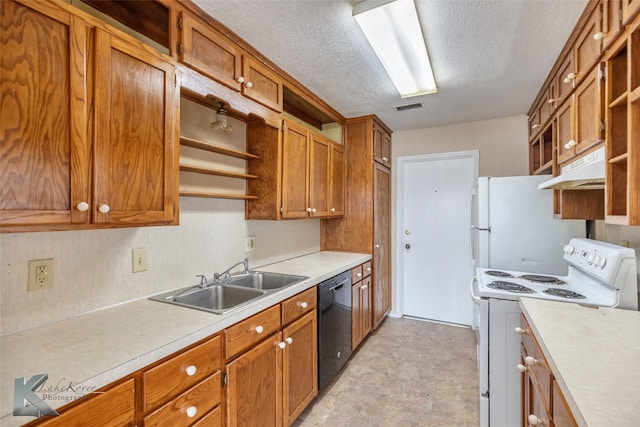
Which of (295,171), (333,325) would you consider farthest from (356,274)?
(295,171)

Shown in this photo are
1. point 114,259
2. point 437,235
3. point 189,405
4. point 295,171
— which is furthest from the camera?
point 437,235

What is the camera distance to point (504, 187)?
7.75ft

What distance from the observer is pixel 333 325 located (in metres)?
2.21

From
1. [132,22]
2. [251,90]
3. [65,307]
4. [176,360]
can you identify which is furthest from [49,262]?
[251,90]

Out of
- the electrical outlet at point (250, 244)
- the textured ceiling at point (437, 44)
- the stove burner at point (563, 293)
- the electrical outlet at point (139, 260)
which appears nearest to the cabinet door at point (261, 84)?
the textured ceiling at point (437, 44)

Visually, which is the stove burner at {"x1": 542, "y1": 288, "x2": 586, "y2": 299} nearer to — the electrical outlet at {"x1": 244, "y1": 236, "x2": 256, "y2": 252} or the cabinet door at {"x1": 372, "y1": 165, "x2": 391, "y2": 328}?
the cabinet door at {"x1": 372, "y1": 165, "x2": 391, "y2": 328}

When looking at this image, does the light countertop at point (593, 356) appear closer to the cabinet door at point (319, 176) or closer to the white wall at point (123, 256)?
the cabinet door at point (319, 176)

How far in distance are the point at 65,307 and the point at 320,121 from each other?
2.69 meters

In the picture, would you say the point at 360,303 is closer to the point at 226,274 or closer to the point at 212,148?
the point at 226,274

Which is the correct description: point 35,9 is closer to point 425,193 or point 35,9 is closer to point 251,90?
point 251,90

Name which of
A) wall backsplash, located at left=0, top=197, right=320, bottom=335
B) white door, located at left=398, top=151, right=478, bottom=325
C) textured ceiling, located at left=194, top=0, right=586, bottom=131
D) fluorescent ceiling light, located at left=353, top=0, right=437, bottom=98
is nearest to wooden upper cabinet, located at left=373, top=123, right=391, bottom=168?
white door, located at left=398, top=151, right=478, bottom=325

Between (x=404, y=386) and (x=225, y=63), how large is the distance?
8.55 ft

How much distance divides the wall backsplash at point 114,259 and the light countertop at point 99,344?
0.23ft

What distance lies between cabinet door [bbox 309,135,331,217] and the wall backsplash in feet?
1.89
